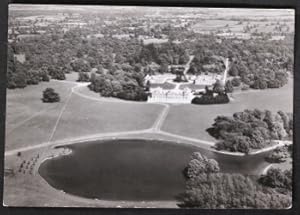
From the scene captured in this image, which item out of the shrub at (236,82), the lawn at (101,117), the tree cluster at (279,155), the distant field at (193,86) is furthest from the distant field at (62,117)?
the tree cluster at (279,155)

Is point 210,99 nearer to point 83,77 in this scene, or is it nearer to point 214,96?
point 214,96

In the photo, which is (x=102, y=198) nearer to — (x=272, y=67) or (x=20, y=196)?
(x=20, y=196)

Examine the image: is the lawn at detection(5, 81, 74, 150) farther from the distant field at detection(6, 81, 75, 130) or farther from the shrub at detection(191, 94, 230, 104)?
the shrub at detection(191, 94, 230, 104)

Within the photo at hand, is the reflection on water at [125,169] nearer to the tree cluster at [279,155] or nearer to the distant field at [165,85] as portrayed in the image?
the tree cluster at [279,155]

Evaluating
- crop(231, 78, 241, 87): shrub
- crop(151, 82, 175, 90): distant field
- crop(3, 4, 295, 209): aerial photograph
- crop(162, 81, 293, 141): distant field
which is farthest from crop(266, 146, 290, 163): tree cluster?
crop(151, 82, 175, 90): distant field

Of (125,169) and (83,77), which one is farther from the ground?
(83,77)

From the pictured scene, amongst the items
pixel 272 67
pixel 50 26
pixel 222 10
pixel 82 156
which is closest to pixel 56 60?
pixel 50 26

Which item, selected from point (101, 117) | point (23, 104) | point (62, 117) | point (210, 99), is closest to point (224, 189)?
point (210, 99)
